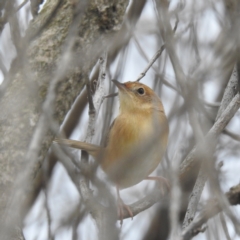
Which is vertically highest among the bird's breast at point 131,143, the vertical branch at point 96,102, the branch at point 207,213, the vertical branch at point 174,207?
the vertical branch at point 174,207

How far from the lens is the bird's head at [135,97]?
5668 millimetres

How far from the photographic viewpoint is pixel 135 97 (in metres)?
5.75

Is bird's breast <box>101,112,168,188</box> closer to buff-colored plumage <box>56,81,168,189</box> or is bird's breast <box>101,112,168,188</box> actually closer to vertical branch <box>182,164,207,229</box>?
buff-colored plumage <box>56,81,168,189</box>

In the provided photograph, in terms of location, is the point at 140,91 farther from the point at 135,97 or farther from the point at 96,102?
the point at 96,102

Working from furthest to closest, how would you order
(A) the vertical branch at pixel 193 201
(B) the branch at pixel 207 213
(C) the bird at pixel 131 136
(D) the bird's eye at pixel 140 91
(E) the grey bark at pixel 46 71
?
(D) the bird's eye at pixel 140 91 → (C) the bird at pixel 131 136 → (A) the vertical branch at pixel 193 201 → (E) the grey bark at pixel 46 71 → (B) the branch at pixel 207 213

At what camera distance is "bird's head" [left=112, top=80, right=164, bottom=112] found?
5668 mm

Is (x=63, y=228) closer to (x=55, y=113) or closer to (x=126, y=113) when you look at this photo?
(x=55, y=113)

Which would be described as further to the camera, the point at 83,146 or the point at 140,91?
the point at 140,91

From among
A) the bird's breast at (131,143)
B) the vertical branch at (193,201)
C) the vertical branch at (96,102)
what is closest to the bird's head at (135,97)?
the bird's breast at (131,143)

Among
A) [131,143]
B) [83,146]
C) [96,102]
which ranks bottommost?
[131,143]

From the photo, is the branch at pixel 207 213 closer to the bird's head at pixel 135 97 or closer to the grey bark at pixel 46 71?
the grey bark at pixel 46 71

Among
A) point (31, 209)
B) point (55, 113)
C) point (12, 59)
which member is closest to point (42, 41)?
point (12, 59)

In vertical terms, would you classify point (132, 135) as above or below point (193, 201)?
below

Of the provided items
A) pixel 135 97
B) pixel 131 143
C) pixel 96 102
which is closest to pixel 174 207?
pixel 96 102
